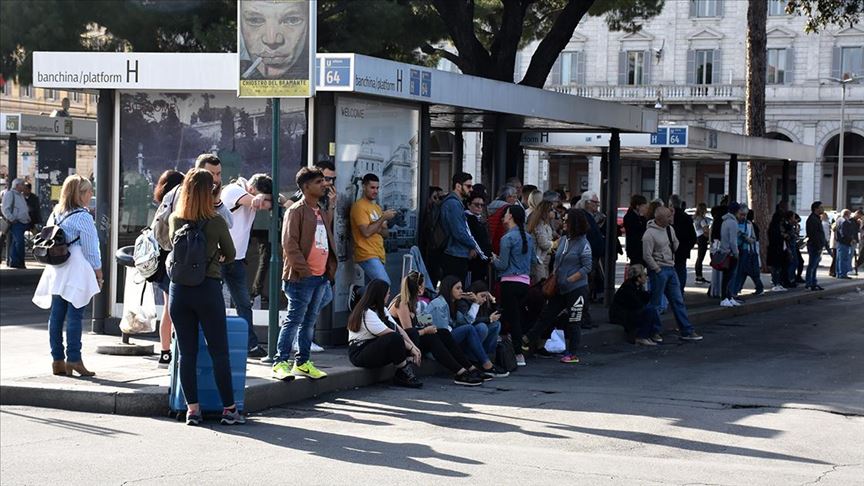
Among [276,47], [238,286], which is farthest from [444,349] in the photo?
[276,47]

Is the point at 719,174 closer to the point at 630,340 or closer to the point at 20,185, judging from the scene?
the point at 20,185

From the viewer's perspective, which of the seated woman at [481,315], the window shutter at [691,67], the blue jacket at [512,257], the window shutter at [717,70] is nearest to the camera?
the seated woman at [481,315]

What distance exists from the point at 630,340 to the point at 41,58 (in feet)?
24.8

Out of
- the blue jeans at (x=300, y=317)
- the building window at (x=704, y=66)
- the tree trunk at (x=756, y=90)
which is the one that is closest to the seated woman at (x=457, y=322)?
the blue jeans at (x=300, y=317)

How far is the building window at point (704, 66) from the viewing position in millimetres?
65875

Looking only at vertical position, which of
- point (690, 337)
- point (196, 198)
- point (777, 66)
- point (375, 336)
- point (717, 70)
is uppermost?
point (777, 66)

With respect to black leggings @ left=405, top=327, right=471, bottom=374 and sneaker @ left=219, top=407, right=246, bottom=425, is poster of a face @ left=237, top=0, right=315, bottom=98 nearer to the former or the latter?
black leggings @ left=405, top=327, right=471, bottom=374

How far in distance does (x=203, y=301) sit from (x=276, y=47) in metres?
2.65

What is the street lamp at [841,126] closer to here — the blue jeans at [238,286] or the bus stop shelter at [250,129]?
the bus stop shelter at [250,129]

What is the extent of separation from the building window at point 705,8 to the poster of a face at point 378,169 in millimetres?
54786

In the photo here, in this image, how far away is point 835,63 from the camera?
6281 centimetres

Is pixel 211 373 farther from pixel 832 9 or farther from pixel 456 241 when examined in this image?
pixel 832 9

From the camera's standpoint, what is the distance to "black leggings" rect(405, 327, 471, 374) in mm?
11820

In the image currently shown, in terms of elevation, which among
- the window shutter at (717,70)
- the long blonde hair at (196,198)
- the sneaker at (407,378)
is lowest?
the sneaker at (407,378)
